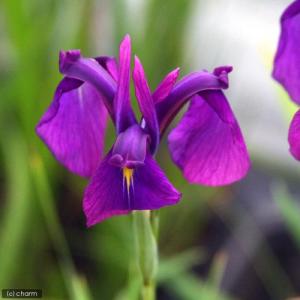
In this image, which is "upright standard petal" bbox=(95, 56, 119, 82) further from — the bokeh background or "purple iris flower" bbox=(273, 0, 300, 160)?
the bokeh background

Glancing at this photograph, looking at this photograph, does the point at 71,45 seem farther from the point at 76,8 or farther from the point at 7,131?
the point at 7,131

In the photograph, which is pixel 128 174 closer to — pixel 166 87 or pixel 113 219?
pixel 166 87

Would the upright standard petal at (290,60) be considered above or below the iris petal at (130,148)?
above

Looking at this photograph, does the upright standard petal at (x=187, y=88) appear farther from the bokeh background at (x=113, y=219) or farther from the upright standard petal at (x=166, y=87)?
the bokeh background at (x=113, y=219)

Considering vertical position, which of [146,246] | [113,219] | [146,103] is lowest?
[113,219]

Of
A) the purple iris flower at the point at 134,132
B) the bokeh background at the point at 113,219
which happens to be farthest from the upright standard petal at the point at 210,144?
the bokeh background at the point at 113,219

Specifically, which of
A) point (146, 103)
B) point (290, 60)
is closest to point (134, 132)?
point (146, 103)
